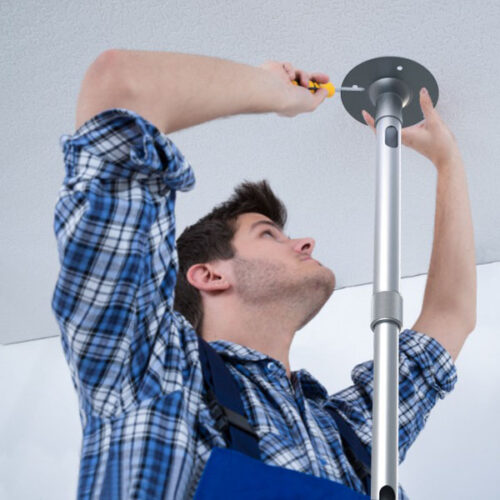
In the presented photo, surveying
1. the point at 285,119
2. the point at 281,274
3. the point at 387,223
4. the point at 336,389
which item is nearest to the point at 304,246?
the point at 281,274

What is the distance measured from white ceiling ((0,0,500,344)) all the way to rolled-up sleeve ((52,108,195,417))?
426mm

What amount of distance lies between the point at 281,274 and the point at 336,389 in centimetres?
46

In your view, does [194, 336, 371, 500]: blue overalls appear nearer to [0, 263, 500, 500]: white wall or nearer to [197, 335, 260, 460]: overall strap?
[197, 335, 260, 460]: overall strap

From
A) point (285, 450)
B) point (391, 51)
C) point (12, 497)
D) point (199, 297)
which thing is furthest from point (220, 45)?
point (12, 497)

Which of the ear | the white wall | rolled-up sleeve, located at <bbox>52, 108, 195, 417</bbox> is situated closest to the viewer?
rolled-up sleeve, located at <bbox>52, 108, 195, 417</bbox>

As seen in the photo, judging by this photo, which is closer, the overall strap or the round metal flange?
the overall strap

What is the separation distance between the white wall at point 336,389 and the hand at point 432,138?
0.46 metres

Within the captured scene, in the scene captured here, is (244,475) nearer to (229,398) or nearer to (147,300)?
(229,398)

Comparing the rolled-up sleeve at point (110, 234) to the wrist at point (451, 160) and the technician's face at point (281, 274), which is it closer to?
the technician's face at point (281, 274)

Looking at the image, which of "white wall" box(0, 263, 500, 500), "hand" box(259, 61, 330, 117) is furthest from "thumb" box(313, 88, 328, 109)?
"white wall" box(0, 263, 500, 500)

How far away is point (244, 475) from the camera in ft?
2.69

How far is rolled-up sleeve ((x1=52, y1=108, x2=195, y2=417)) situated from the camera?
2.49ft

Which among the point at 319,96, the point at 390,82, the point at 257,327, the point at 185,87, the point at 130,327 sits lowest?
the point at 130,327

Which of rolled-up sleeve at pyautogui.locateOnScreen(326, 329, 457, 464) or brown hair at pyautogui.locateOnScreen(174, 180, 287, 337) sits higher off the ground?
brown hair at pyautogui.locateOnScreen(174, 180, 287, 337)
